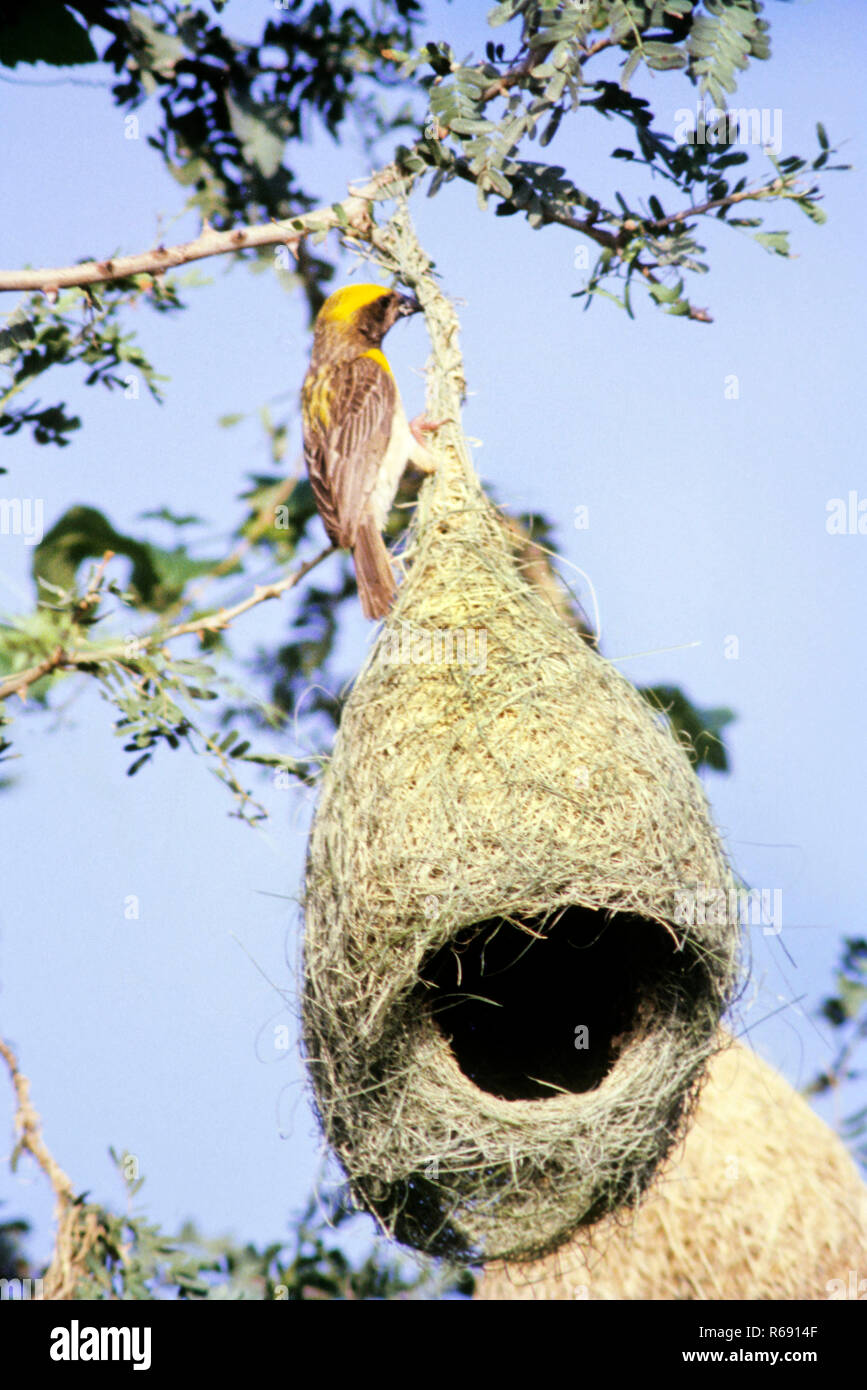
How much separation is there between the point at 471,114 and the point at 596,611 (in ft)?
3.12

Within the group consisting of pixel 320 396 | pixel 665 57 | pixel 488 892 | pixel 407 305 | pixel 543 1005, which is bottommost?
pixel 543 1005

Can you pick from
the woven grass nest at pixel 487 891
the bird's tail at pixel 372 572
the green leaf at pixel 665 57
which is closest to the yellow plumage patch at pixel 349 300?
the bird's tail at pixel 372 572

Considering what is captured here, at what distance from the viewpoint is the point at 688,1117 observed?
2.49 m

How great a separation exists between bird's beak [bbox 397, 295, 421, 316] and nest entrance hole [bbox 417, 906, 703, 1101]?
132 cm

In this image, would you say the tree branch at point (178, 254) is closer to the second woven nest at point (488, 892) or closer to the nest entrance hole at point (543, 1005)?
the second woven nest at point (488, 892)

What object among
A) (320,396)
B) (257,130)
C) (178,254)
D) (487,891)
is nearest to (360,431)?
(320,396)

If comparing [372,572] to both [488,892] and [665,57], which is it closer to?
[488,892]

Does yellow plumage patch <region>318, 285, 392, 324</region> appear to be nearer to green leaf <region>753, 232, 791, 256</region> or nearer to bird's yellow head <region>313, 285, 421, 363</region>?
bird's yellow head <region>313, 285, 421, 363</region>

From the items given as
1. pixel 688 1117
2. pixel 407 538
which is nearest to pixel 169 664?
pixel 407 538

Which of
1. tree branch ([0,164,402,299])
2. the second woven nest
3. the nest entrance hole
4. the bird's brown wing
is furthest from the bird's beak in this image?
the nest entrance hole

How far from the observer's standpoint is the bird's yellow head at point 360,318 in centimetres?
284

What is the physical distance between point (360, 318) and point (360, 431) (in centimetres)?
30

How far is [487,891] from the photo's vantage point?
7.20 feet
